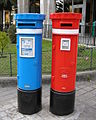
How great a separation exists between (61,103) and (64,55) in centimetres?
86

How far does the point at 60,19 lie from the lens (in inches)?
126

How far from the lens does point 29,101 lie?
11.6 feet

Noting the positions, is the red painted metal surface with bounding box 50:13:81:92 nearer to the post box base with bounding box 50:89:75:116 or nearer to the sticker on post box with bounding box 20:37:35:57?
the post box base with bounding box 50:89:75:116

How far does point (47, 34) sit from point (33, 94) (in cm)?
1170

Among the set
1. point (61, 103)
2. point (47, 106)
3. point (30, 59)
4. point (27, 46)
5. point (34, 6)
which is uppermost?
point (34, 6)

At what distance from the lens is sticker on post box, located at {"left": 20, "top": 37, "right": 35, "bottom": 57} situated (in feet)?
10.8

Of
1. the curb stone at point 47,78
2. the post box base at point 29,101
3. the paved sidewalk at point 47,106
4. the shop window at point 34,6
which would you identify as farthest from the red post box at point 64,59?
the shop window at point 34,6

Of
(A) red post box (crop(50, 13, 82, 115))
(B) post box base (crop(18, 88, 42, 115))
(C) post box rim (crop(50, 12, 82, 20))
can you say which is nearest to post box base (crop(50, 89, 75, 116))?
(A) red post box (crop(50, 13, 82, 115))

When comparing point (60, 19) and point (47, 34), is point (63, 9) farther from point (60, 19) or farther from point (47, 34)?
point (60, 19)

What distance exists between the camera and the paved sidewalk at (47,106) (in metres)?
3.51

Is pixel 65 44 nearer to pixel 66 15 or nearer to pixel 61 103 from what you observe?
pixel 66 15

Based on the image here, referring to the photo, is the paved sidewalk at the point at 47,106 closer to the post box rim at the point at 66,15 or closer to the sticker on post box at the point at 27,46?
the sticker on post box at the point at 27,46

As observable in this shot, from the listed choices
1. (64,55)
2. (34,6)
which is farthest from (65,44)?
(34,6)

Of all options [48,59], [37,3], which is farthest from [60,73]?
[37,3]
